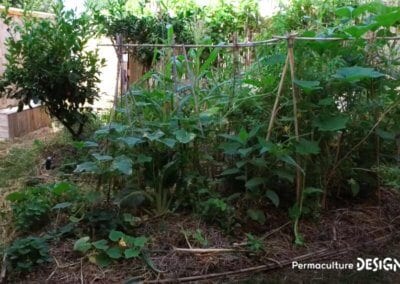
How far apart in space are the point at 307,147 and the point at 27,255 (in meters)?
1.64

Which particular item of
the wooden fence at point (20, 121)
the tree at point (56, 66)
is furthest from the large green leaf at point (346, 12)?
the wooden fence at point (20, 121)

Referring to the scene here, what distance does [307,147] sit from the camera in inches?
101

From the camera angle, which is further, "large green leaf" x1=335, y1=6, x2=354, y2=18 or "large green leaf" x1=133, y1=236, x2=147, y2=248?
"large green leaf" x1=335, y1=6, x2=354, y2=18

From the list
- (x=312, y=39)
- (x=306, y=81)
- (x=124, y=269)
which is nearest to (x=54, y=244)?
(x=124, y=269)

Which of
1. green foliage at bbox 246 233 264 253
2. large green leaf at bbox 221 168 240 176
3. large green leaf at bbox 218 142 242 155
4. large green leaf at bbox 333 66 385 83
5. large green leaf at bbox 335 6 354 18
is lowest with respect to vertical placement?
green foliage at bbox 246 233 264 253

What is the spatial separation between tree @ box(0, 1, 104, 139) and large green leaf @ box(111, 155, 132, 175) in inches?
73.5

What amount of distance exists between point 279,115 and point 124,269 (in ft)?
4.18

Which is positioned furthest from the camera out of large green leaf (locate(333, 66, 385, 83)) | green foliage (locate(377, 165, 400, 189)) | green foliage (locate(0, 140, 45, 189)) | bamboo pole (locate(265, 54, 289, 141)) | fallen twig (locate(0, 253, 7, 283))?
green foliage (locate(0, 140, 45, 189))

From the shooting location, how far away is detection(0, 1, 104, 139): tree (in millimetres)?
4199

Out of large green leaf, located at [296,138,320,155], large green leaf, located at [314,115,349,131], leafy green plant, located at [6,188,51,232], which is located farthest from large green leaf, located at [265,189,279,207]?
leafy green plant, located at [6,188,51,232]

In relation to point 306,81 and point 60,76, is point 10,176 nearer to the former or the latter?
point 60,76

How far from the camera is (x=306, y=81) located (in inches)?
98.2

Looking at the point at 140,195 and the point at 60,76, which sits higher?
the point at 60,76

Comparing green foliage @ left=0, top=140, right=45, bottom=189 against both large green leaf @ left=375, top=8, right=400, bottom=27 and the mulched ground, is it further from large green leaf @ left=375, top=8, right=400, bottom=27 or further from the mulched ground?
large green leaf @ left=375, top=8, right=400, bottom=27
